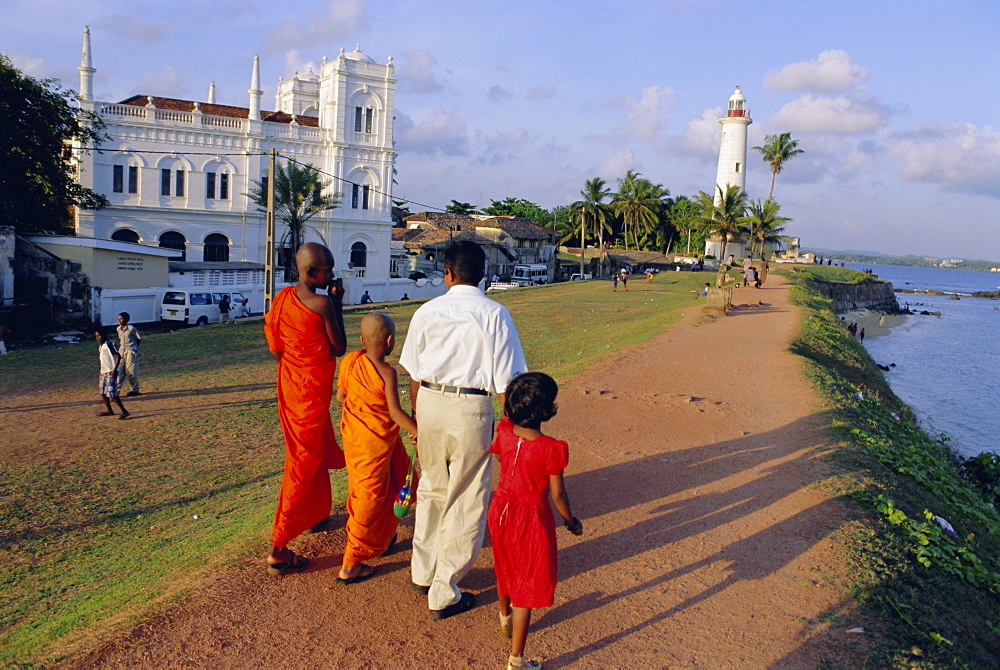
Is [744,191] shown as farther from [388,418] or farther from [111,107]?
[388,418]

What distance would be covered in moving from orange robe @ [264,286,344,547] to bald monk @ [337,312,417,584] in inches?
9.9

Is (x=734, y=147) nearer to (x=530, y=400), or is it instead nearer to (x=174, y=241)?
(x=174, y=241)

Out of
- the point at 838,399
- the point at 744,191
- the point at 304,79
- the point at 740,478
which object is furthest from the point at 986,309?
the point at 740,478

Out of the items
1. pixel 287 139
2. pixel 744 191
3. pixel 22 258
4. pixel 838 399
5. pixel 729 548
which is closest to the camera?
pixel 729 548

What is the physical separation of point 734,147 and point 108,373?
195ft

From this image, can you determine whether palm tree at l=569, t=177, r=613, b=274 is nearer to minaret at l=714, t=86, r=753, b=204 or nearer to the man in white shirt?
minaret at l=714, t=86, r=753, b=204

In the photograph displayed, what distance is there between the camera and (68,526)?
639 centimetres

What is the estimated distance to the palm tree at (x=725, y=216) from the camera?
53688 millimetres

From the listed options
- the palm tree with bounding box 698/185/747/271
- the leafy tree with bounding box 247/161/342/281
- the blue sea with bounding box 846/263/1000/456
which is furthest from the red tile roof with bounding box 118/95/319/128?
the blue sea with bounding box 846/263/1000/456

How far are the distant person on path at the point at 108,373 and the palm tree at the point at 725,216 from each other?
163 ft

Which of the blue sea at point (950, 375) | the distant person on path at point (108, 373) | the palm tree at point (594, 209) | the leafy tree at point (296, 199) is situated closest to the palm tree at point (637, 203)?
the palm tree at point (594, 209)

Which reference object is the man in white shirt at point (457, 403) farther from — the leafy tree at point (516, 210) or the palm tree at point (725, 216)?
the leafy tree at point (516, 210)

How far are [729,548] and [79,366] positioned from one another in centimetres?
1421

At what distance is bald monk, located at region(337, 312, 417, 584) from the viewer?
401 cm
